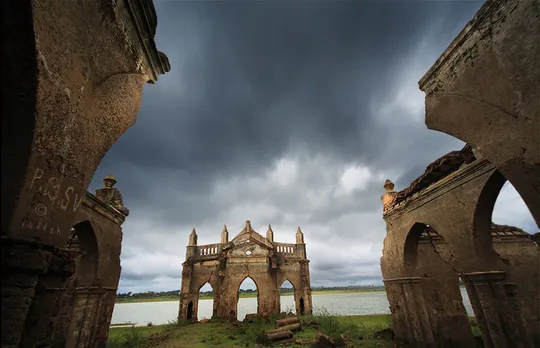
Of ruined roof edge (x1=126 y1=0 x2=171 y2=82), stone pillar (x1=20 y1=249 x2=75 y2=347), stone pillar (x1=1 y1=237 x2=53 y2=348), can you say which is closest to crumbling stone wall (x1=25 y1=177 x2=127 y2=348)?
ruined roof edge (x1=126 y1=0 x2=171 y2=82)

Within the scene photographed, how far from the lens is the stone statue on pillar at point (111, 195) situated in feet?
29.1

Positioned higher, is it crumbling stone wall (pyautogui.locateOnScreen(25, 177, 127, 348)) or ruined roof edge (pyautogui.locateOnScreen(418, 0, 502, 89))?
ruined roof edge (pyautogui.locateOnScreen(418, 0, 502, 89))

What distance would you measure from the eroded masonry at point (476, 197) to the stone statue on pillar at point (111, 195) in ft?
30.9

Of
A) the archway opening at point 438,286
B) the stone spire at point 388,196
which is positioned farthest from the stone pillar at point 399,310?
the stone spire at point 388,196

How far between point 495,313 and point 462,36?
5.66 metres

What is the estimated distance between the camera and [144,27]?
384 cm

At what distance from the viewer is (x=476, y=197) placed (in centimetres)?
603

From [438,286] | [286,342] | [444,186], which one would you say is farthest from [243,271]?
[444,186]

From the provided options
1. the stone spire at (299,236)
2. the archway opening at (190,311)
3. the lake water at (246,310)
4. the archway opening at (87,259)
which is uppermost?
the stone spire at (299,236)

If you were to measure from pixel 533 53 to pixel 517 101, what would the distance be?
51 cm

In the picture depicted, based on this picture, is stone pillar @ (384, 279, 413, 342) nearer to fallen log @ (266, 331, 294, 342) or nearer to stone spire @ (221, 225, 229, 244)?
fallen log @ (266, 331, 294, 342)

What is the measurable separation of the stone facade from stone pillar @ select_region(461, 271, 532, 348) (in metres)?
7.57

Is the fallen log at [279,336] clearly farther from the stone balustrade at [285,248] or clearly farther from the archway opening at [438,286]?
the stone balustrade at [285,248]

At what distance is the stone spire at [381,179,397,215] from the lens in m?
9.87
